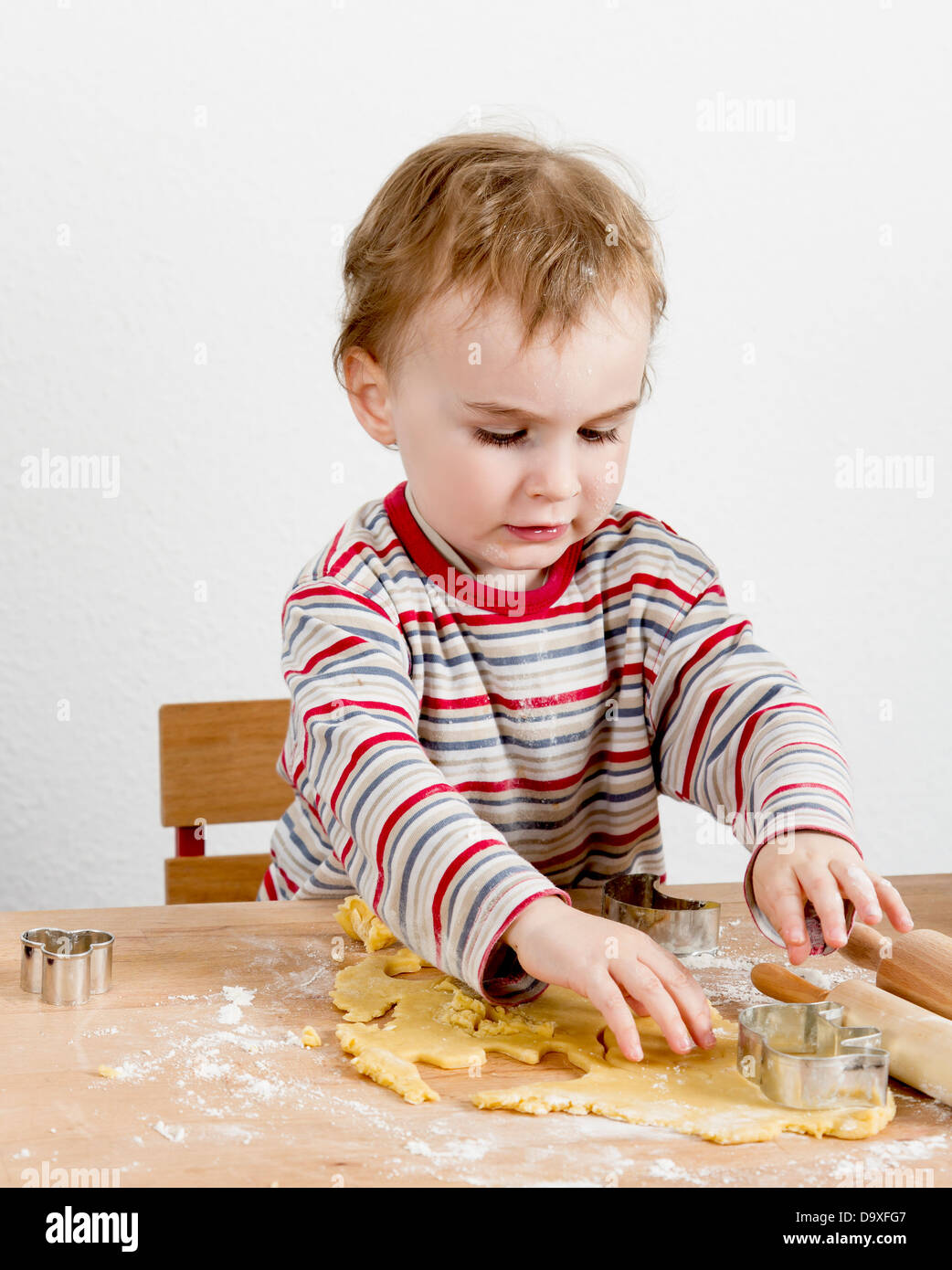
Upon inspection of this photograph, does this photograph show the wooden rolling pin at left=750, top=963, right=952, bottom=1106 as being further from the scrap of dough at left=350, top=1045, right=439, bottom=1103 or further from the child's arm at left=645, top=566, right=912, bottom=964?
the scrap of dough at left=350, top=1045, right=439, bottom=1103

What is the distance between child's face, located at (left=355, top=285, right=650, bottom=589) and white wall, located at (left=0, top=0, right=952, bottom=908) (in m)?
0.88

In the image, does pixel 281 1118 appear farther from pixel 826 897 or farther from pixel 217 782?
pixel 217 782

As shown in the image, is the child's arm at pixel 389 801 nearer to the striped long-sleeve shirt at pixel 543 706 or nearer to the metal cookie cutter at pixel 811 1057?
the striped long-sleeve shirt at pixel 543 706

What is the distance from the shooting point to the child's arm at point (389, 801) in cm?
70

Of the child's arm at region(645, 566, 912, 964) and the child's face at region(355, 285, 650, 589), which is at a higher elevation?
the child's face at region(355, 285, 650, 589)

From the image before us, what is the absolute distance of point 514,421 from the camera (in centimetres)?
82

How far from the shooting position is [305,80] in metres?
1.67

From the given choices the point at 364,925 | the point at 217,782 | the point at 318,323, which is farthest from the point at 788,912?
the point at 318,323

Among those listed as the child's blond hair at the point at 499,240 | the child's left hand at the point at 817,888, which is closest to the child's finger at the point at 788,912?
the child's left hand at the point at 817,888

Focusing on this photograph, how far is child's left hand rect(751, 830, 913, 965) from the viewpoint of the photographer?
70cm

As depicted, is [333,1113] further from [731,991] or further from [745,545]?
[745,545]

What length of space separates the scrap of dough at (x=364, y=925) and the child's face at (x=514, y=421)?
243mm

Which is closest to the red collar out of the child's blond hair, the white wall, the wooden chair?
the child's blond hair
